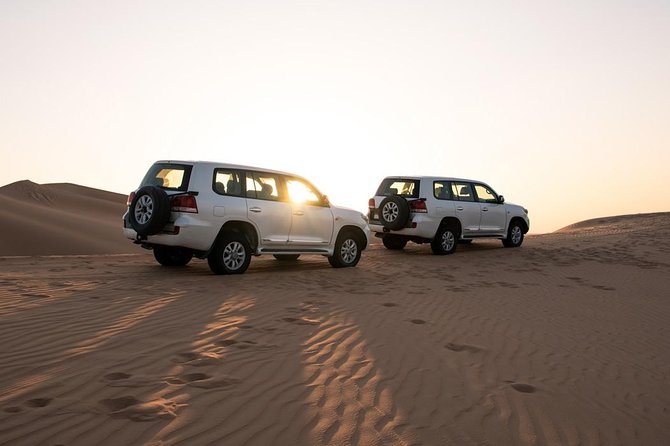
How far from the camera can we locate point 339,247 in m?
12.1

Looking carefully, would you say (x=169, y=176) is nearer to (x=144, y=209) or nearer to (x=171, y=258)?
(x=144, y=209)

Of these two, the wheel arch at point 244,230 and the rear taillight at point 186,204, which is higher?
the rear taillight at point 186,204

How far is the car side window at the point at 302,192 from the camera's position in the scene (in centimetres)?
1110

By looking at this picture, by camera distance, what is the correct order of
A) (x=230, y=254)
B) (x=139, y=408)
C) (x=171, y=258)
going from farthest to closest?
(x=171, y=258), (x=230, y=254), (x=139, y=408)

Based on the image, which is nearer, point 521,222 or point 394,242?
point 394,242

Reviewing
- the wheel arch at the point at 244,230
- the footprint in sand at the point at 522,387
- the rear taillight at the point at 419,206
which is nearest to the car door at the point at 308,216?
the wheel arch at the point at 244,230

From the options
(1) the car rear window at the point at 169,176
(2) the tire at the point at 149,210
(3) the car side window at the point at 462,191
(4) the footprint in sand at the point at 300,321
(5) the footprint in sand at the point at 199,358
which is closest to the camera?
(5) the footprint in sand at the point at 199,358

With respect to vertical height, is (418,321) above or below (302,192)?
below

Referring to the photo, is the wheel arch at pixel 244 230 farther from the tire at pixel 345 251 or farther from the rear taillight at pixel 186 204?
the tire at pixel 345 251

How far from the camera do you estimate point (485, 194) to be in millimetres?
16594

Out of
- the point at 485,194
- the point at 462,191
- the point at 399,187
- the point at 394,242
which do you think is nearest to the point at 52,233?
the point at 394,242

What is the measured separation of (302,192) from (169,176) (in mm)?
2616

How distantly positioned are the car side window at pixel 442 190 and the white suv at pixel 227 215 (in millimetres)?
3757

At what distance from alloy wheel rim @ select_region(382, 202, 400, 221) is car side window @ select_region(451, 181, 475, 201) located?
75.4 inches
